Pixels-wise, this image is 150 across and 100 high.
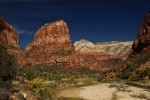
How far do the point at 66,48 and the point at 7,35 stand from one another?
33.2 m

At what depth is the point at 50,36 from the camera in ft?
611

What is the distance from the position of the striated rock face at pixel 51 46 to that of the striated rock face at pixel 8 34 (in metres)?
10.6

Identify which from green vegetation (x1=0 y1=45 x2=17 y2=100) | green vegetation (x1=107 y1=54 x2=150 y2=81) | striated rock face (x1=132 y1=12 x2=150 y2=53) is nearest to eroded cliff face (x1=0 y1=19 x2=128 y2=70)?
striated rock face (x1=132 y1=12 x2=150 y2=53)

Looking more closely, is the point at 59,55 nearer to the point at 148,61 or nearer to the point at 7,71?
the point at 148,61

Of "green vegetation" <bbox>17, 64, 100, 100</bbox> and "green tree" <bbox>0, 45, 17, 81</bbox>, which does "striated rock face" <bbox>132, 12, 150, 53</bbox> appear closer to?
"green vegetation" <bbox>17, 64, 100, 100</bbox>

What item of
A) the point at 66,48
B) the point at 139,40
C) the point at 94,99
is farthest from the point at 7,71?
the point at 66,48

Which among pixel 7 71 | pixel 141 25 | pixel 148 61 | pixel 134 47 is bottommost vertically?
pixel 7 71

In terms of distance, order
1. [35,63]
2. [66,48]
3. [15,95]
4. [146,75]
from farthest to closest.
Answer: [66,48]
[35,63]
[146,75]
[15,95]

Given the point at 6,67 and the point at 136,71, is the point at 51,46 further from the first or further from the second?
the point at 6,67

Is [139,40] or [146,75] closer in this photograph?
[146,75]

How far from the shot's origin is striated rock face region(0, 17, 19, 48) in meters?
163

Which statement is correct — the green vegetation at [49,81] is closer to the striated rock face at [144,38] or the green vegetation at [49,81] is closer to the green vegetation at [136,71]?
the green vegetation at [136,71]

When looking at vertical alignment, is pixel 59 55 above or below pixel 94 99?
above

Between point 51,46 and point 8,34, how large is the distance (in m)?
25.1
